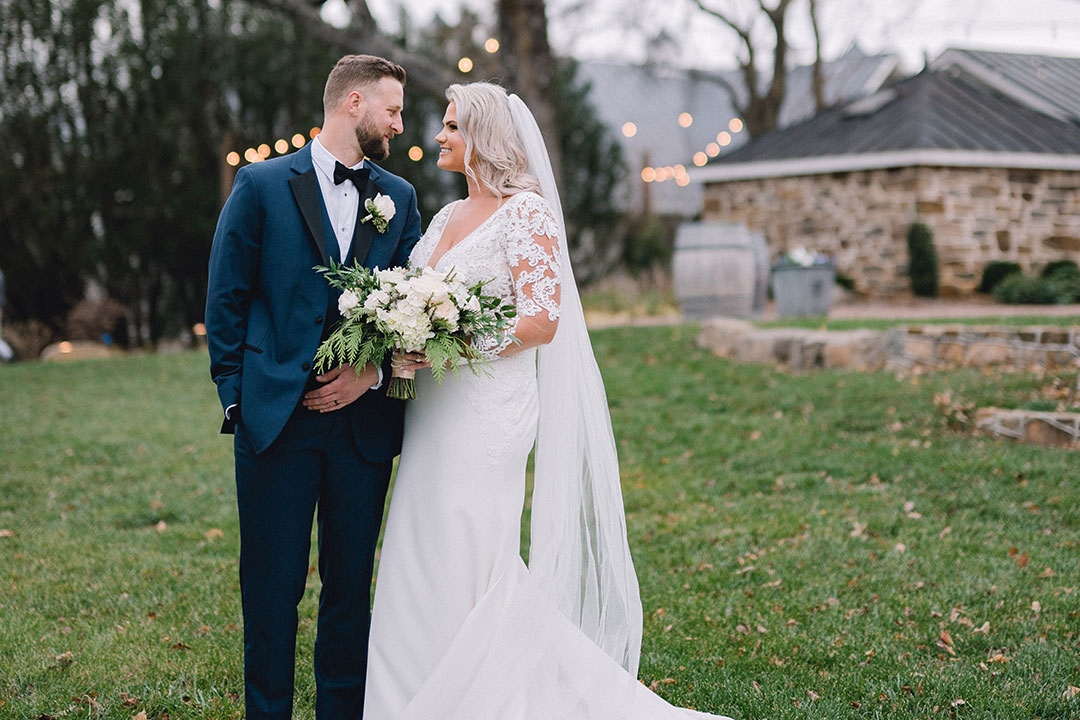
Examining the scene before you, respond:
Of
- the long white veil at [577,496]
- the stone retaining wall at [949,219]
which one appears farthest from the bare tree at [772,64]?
the long white veil at [577,496]

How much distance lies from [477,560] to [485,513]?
15 centimetres

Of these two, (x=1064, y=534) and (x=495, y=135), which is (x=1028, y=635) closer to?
(x=1064, y=534)

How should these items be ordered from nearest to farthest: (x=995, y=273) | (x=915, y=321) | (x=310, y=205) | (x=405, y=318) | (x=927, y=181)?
(x=405, y=318)
(x=310, y=205)
(x=915, y=321)
(x=995, y=273)
(x=927, y=181)

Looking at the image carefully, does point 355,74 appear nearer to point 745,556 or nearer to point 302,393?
point 302,393

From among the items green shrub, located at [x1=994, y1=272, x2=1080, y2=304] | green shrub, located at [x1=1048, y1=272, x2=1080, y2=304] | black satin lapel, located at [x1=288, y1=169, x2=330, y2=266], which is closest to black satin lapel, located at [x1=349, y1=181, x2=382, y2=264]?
black satin lapel, located at [x1=288, y1=169, x2=330, y2=266]

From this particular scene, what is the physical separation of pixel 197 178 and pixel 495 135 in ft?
49.3

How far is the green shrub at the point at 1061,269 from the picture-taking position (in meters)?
14.4

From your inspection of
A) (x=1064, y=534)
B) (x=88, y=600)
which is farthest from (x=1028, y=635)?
(x=88, y=600)

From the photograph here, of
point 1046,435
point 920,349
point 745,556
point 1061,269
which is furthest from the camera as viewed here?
point 1061,269

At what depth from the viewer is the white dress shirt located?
324cm

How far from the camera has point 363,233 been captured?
10.7 feet

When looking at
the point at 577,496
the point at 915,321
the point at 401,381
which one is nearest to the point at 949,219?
the point at 915,321

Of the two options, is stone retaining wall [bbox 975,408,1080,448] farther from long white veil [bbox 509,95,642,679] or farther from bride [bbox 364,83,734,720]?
→ bride [bbox 364,83,734,720]

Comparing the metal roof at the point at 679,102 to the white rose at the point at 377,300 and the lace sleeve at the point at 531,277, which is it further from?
the white rose at the point at 377,300
